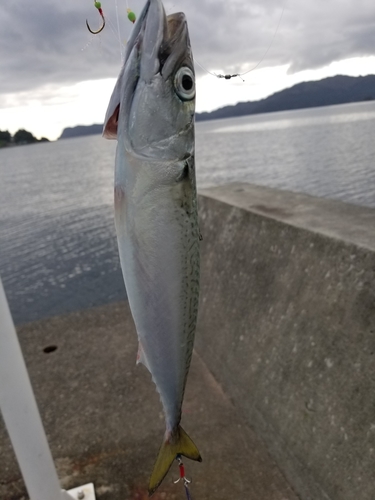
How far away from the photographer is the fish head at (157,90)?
148 cm

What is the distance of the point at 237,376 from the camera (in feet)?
15.3

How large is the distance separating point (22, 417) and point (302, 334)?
2.43 meters

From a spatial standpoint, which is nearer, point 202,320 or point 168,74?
point 168,74

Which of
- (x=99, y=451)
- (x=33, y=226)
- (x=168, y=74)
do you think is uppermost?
(x=168, y=74)

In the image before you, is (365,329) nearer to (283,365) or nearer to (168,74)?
(283,365)

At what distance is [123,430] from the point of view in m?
4.43

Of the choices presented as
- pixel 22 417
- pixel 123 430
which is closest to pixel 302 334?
pixel 123 430

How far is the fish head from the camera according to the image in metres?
1.48

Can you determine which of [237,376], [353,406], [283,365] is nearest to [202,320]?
[237,376]

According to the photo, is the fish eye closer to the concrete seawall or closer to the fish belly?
the fish belly

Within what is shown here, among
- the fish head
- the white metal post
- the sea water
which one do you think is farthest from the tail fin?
the sea water

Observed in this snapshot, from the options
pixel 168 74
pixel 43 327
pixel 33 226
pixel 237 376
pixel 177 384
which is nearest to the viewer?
pixel 168 74

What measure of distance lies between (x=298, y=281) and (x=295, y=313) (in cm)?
31

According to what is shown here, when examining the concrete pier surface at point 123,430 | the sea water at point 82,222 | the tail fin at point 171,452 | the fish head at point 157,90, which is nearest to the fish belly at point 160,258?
the fish head at point 157,90
